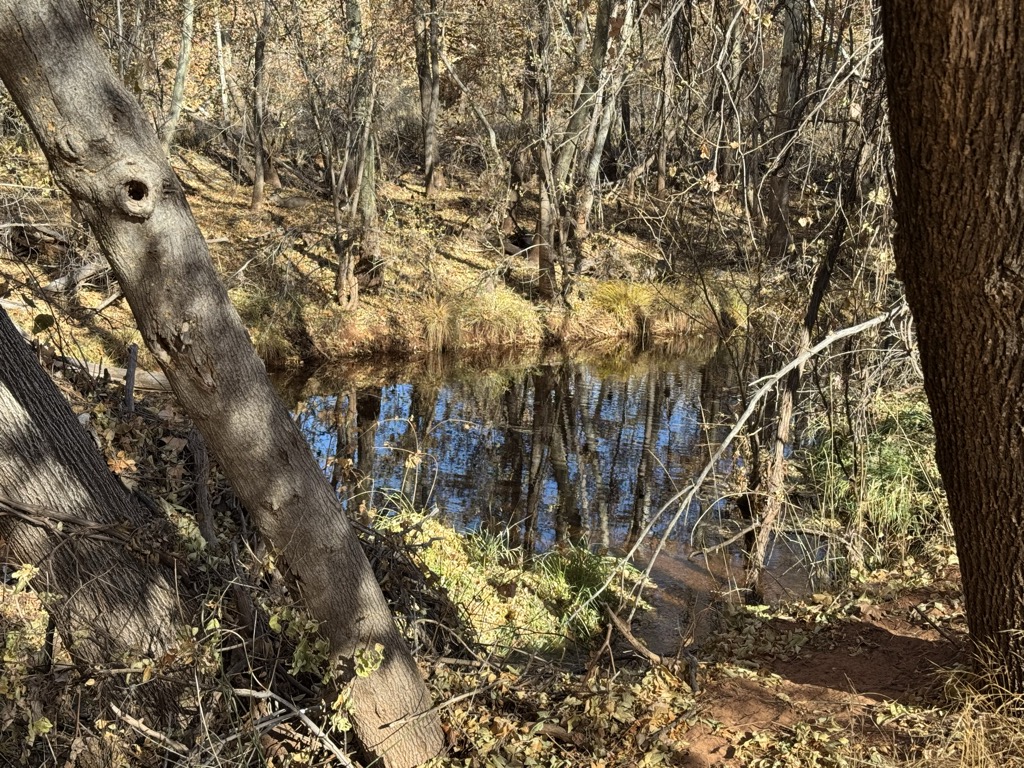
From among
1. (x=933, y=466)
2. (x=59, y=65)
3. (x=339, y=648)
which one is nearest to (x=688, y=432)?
(x=933, y=466)

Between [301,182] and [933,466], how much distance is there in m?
16.7

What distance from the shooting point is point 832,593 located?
19.5 feet

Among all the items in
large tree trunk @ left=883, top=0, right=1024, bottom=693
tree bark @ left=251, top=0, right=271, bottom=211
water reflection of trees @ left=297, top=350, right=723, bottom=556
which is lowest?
water reflection of trees @ left=297, top=350, right=723, bottom=556

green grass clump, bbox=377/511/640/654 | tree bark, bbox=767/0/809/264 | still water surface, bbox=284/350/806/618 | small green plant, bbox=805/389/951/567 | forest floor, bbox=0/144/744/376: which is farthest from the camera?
forest floor, bbox=0/144/744/376

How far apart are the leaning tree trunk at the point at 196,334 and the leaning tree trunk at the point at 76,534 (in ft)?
2.06

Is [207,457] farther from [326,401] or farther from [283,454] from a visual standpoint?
[326,401]

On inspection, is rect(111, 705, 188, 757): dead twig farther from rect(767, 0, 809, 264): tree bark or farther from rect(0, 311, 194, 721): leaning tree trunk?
rect(767, 0, 809, 264): tree bark

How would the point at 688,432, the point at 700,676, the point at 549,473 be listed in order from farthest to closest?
the point at 688,432, the point at 549,473, the point at 700,676

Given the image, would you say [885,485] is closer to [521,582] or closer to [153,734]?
[521,582]

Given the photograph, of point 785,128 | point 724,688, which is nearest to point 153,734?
point 724,688

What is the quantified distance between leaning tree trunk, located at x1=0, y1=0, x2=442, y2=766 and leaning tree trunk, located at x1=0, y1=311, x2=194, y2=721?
63 centimetres

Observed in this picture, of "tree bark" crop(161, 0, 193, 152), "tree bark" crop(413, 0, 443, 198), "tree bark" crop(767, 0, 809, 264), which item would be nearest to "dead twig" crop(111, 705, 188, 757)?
"tree bark" crop(767, 0, 809, 264)

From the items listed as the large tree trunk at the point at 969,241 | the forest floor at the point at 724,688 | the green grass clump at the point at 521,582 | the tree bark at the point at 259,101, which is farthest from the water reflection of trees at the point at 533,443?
the tree bark at the point at 259,101

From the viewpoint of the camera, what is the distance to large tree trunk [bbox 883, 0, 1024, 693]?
2410 millimetres
